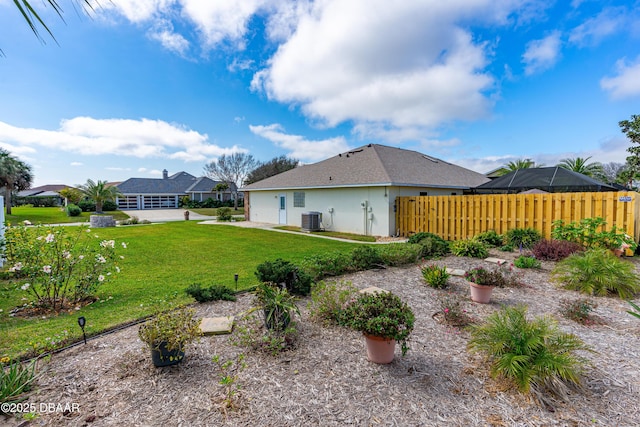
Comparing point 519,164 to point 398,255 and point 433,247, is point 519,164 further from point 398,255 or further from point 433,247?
point 398,255

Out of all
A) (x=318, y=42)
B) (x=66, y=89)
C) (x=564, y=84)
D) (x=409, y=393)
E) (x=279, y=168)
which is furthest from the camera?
(x=279, y=168)

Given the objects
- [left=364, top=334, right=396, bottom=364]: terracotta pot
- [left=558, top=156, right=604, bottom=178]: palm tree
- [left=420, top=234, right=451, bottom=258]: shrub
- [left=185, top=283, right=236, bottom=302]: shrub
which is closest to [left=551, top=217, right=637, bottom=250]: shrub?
[left=420, top=234, right=451, bottom=258]: shrub

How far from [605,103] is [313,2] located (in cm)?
1119

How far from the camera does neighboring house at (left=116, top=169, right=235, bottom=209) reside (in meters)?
37.4

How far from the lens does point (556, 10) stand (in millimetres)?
8188

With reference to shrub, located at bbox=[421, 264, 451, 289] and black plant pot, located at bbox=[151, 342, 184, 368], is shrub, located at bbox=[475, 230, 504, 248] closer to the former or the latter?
shrub, located at bbox=[421, 264, 451, 289]

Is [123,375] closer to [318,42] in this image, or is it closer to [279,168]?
[318,42]

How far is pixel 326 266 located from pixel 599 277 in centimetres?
452

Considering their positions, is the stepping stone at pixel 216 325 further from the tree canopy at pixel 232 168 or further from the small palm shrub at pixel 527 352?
the tree canopy at pixel 232 168

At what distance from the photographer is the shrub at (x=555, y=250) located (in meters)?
6.66

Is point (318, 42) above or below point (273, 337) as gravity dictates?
above

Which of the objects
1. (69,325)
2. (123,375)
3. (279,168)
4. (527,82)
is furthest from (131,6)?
(279,168)

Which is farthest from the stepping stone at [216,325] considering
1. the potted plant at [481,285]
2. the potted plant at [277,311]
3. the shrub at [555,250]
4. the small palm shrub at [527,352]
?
the shrub at [555,250]

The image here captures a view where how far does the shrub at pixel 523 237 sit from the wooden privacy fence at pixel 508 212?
1.75 ft
